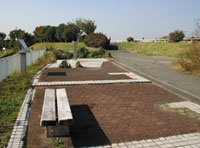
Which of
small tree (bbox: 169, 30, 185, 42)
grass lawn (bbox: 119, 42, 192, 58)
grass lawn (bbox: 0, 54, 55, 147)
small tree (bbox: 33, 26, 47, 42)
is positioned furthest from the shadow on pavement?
small tree (bbox: 33, 26, 47, 42)

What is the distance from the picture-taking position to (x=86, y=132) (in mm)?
4117

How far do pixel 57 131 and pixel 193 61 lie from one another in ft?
32.7

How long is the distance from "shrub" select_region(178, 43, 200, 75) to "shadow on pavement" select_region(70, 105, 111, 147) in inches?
Result: 332

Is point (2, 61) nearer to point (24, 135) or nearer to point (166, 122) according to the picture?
point (24, 135)

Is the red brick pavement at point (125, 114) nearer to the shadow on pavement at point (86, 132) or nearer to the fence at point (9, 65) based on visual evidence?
the shadow on pavement at point (86, 132)

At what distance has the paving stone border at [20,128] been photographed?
3.58 meters

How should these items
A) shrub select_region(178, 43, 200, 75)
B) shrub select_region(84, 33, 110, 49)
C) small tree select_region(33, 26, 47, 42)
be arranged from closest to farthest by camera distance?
shrub select_region(178, 43, 200, 75) → shrub select_region(84, 33, 110, 49) → small tree select_region(33, 26, 47, 42)

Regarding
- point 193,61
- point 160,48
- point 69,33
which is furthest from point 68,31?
point 193,61

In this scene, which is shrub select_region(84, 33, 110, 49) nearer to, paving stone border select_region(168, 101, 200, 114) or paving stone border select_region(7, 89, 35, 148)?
paving stone border select_region(168, 101, 200, 114)

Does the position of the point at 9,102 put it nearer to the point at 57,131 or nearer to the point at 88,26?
the point at 57,131

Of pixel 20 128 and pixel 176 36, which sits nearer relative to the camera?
pixel 20 128

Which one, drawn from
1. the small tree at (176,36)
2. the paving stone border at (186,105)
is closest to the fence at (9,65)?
the paving stone border at (186,105)

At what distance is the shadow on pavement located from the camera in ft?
12.1

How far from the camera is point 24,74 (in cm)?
1019
